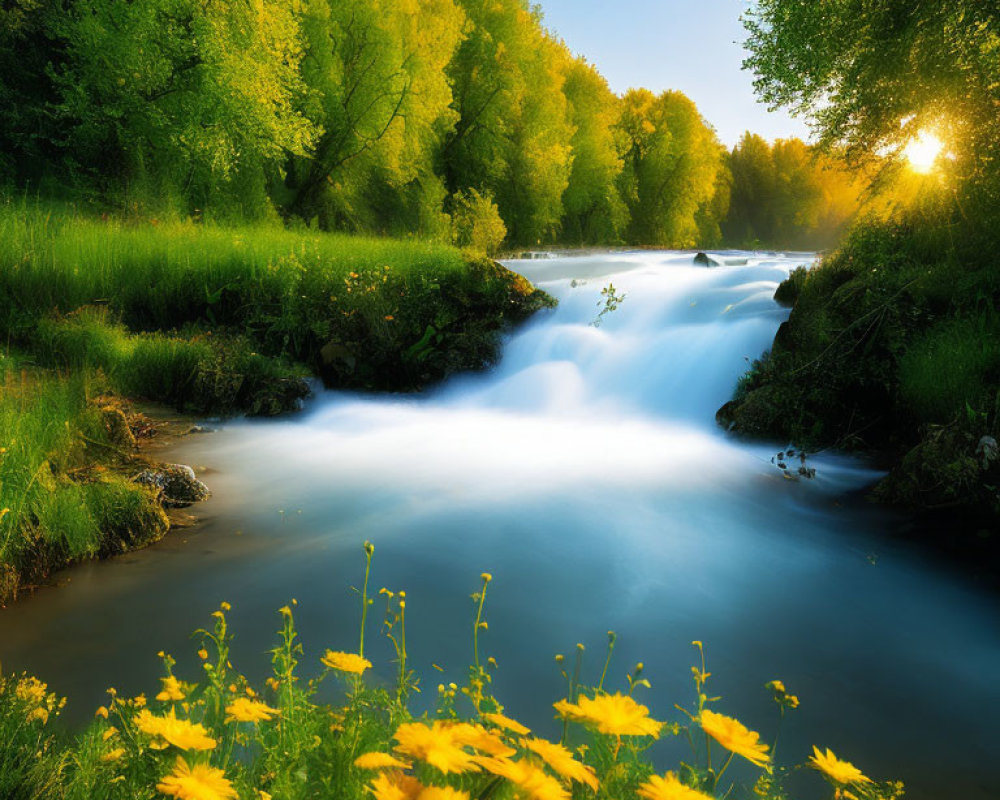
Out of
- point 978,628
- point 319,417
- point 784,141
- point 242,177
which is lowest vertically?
point 319,417

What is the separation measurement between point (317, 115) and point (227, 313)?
1309 centimetres

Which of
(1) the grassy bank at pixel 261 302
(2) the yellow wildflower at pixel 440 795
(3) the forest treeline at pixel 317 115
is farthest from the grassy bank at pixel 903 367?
(2) the yellow wildflower at pixel 440 795

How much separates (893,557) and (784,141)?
2990 inches

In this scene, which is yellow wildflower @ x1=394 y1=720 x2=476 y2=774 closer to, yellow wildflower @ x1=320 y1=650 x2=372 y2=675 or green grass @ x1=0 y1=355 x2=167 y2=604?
yellow wildflower @ x1=320 y1=650 x2=372 y2=675

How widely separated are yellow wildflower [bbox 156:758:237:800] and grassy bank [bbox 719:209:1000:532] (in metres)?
6.44

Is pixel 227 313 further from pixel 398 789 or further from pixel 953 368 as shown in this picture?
pixel 398 789

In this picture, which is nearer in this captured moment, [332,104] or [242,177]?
[242,177]

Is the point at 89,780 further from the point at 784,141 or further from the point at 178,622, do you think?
the point at 784,141

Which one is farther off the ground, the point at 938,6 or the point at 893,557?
the point at 938,6

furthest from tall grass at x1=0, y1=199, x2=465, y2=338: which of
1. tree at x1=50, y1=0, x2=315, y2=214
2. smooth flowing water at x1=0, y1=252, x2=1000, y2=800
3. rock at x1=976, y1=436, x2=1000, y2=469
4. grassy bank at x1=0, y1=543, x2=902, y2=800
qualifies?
grassy bank at x1=0, y1=543, x2=902, y2=800

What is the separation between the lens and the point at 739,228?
69875mm

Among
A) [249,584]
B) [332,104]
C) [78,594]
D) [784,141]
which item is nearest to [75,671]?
[78,594]

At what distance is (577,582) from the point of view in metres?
4.75

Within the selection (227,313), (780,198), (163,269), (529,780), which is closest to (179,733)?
(529,780)
